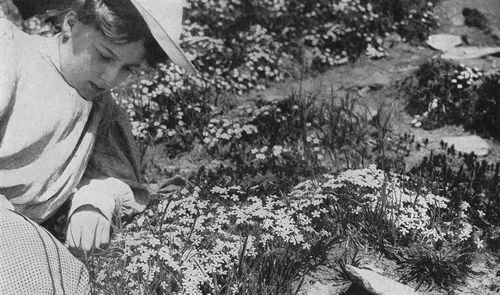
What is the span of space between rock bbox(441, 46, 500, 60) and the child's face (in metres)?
4.19

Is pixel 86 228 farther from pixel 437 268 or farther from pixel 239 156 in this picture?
pixel 437 268

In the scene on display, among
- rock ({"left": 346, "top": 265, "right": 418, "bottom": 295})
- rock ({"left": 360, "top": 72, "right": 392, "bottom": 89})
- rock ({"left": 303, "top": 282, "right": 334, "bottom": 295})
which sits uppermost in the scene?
rock ({"left": 346, "top": 265, "right": 418, "bottom": 295})

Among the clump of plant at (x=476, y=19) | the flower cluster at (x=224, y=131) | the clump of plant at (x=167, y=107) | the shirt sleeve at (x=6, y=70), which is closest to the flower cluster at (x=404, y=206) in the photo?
the flower cluster at (x=224, y=131)

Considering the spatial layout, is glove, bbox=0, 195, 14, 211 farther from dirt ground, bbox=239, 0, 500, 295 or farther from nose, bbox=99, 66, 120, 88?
dirt ground, bbox=239, 0, 500, 295

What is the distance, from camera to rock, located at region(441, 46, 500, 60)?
654 centimetres

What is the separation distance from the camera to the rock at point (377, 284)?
359cm

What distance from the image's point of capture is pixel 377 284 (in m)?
3.60

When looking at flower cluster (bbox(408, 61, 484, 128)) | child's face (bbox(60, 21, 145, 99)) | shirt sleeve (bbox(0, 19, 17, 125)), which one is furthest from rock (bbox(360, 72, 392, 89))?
shirt sleeve (bbox(0, 19, 17, 125))

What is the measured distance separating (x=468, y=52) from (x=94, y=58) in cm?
460

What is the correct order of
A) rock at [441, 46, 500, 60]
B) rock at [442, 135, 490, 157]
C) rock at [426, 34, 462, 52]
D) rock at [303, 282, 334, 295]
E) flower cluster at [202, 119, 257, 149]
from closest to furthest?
rock at [303, 282, 334, 295]
flower cluster at [202, 119, 257, 149]
rock at [442, 135, 490, 157]
rock at [441, 46, 500, 60]
rock at [426, 34, 462, 52]

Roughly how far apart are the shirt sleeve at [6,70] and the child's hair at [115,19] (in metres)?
0.36

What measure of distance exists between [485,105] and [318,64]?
5.67ft

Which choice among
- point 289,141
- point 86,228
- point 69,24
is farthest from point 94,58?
point 289,141

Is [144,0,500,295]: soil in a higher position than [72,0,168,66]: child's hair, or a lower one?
lower
